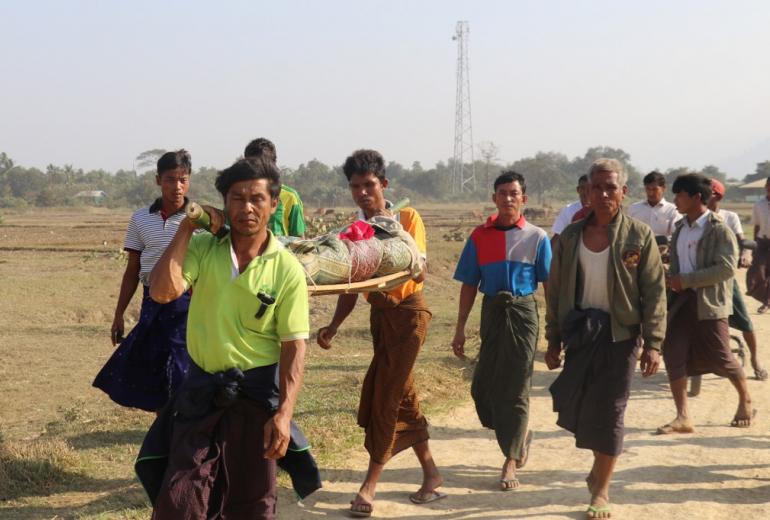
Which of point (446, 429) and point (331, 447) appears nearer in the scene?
point (331, 447)

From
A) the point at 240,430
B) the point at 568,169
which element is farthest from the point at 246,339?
the point at 568,169

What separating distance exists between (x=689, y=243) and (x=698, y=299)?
0.41 meters

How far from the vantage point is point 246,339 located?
3213mm

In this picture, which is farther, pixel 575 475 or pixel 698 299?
pixel 698 299

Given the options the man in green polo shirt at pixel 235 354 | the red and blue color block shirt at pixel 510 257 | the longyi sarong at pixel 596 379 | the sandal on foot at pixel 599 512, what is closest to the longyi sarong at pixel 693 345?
the red and blue color block shirt at pixel 510 257

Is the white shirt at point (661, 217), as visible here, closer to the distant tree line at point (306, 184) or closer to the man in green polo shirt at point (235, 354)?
the man in green polo shirt at point (235, 354)

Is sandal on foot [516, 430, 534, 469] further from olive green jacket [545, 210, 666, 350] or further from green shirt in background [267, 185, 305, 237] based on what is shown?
green shirt in background [267, 185, 305, 237]

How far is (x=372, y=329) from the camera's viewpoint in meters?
5.01

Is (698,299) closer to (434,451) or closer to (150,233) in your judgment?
(434,451)

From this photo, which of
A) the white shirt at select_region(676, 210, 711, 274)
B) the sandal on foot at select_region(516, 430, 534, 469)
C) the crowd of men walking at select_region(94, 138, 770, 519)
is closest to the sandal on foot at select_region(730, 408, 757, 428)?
the crowd of men walking at select_region(94, 138, 770, 519)

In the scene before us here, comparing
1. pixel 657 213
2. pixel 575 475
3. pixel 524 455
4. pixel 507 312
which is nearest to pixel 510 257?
pixel 507 312

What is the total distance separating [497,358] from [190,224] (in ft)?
8.69

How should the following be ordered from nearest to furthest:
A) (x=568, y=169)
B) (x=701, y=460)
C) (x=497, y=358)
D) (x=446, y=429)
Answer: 1. (x=497, y=358)
2. (x=701, y=460)
3. (x=446, y=429)
4. (x=568, y=169)

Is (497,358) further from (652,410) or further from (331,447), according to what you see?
(652,410)
